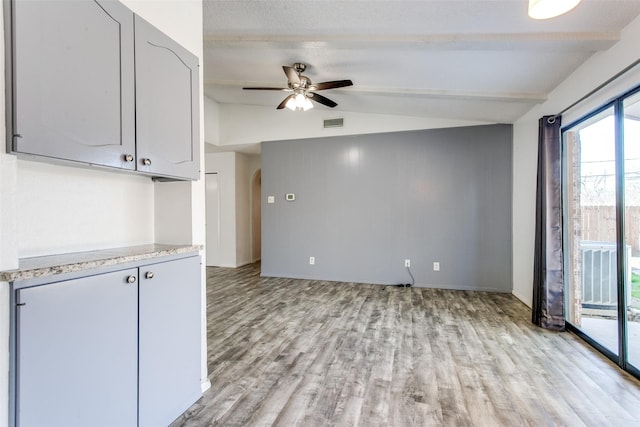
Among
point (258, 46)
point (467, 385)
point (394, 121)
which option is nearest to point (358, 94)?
point (394, 121)

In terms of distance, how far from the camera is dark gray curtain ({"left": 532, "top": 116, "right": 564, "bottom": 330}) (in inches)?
119

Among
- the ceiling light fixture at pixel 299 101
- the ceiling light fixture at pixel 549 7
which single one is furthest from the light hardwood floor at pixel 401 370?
the ceiling light fixture at pixel 299 101

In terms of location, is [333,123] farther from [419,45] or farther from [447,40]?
[447,40]

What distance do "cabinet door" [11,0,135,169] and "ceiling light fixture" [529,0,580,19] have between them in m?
1.82

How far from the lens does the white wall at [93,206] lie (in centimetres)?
102

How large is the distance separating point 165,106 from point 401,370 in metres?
2.44

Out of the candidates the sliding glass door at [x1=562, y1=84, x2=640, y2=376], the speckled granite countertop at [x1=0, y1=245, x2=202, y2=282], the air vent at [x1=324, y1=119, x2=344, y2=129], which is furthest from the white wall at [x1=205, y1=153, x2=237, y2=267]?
the sliding glass door at [x1=562, y1=84, x2=640, y2=376]

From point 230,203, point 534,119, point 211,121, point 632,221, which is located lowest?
point 632,221

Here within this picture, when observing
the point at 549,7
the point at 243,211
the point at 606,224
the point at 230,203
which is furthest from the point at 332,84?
the point at 243,211

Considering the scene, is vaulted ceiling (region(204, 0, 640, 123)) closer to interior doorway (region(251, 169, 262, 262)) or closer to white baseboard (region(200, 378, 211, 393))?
white baseboard (region(200, 378, 211, 393))

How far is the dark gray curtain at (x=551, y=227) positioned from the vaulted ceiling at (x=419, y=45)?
0.57 meters

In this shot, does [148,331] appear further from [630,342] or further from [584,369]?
[630,342]

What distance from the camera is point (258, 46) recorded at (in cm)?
278

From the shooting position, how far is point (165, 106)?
1.67 meters
